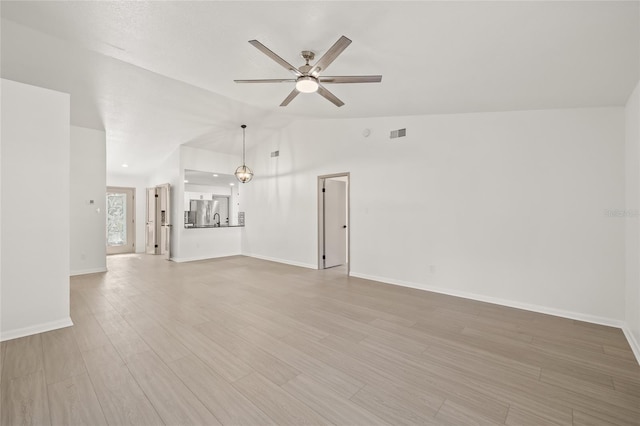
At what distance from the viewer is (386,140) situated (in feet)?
17.3

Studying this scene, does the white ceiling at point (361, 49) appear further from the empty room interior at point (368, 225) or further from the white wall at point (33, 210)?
the white wall at point (33, 210)

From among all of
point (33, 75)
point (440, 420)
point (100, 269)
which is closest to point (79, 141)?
point (33, 75)

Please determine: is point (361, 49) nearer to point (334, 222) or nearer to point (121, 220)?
point (334, 222)

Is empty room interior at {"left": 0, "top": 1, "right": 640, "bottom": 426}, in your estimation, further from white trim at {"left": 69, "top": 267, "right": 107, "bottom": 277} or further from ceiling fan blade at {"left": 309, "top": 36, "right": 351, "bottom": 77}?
white trim at {"left": 69, "top": 267, "right": 107, "bottom": 277}

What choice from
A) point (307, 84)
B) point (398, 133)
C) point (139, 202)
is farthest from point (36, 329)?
point (139, 202)

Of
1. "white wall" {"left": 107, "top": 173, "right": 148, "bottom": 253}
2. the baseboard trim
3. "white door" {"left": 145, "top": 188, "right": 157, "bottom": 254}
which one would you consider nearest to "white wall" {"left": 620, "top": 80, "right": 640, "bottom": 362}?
the baseboard trim

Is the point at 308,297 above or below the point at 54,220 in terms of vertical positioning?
below

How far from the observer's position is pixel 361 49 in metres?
2.92

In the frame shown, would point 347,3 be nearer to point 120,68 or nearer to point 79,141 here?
point 120,68

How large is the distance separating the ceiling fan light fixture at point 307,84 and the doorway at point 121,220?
894cm

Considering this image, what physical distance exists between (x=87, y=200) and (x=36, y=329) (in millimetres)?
4161

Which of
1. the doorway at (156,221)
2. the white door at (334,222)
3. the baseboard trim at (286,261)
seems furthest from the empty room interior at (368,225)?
the doorway at (156,221)

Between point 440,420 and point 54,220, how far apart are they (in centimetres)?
429

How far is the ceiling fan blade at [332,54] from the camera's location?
2248 millimetres
